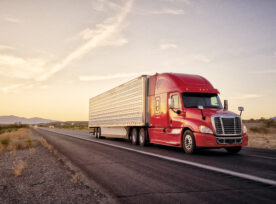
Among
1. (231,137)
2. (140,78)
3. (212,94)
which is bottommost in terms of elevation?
(231,137)

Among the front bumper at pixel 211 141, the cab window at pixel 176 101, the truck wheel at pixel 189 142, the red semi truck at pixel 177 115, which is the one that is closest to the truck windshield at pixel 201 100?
the red semi truck at pixel 177 115

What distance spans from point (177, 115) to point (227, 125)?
7.36 feet

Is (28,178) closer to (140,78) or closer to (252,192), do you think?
(252,192)

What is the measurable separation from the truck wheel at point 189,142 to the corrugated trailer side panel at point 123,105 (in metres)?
4.01

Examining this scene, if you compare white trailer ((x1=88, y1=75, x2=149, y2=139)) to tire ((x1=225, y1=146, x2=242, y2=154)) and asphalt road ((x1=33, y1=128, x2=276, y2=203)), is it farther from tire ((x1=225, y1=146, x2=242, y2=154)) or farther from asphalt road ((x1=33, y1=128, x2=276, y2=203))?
asphalt road ((x1=33, y1=128, x2=276, y2=203))

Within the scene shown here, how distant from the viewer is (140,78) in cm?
1533

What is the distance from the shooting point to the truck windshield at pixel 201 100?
11367 millimetres

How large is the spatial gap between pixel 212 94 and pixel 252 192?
25.5 feet

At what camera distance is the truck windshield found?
11367 mm

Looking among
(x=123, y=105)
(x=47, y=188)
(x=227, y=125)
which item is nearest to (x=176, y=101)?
(x=227, y=125)

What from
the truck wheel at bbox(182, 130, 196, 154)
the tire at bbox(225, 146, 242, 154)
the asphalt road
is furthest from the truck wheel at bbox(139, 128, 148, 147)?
the asphalt road

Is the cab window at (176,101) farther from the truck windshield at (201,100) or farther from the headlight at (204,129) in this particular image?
the headlight at (204,129)

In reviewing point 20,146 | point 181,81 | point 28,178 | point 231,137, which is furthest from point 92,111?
point 28,178

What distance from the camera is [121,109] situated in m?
18.5
